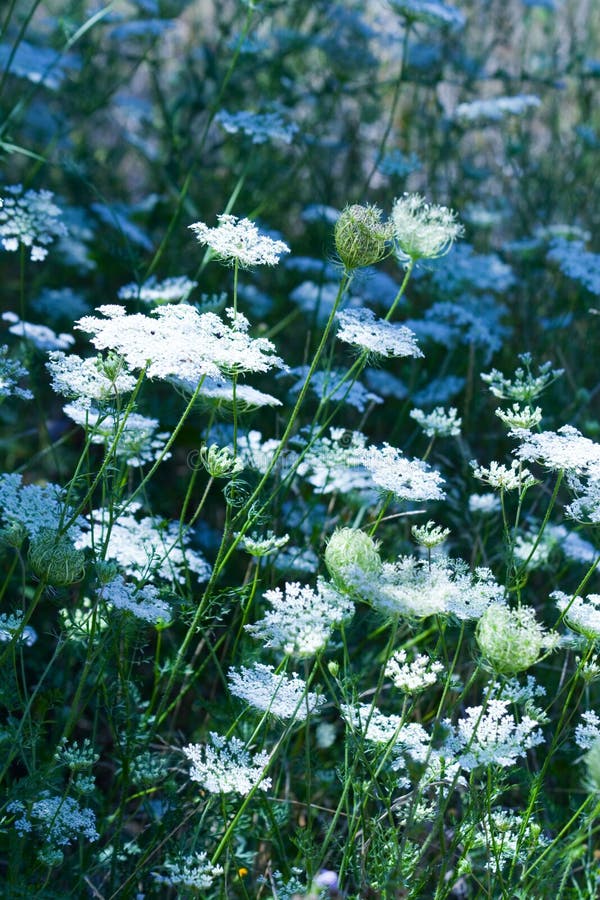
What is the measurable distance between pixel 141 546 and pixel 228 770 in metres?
0.71

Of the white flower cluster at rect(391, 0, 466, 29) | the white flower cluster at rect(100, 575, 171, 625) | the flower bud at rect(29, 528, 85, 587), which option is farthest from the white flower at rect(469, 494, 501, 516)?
the white flower cluster at rect(391, 0, 466, 29)

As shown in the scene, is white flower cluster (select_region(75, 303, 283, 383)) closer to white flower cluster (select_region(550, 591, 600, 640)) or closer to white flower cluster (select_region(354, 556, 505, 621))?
white flower cluster (select_region(354, 556, 505, 621))

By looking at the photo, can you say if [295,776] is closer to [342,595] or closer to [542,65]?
[342,595]

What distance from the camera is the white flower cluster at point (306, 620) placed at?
6.29ft

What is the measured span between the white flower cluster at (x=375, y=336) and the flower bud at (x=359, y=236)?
0.63 ft

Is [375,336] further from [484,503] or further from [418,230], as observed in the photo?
[484,503]

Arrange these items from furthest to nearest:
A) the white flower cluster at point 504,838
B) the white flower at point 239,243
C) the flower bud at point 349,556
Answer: the white flower at point 239,243 < the white flower cluster at point 504,838 < the flower bud at point 349,556

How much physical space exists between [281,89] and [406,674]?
12.1ft

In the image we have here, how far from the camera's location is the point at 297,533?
309 cm

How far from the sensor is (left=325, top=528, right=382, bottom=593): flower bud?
6.46 ft

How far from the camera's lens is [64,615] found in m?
2.30

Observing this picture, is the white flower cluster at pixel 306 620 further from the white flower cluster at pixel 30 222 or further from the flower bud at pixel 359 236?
the white flower cluster at pixel 30 222

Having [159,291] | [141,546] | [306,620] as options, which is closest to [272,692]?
[306,620]

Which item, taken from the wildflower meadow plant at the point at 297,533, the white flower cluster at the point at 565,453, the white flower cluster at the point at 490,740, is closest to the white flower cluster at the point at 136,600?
the wildflower meadow plant at the point at 297,533
